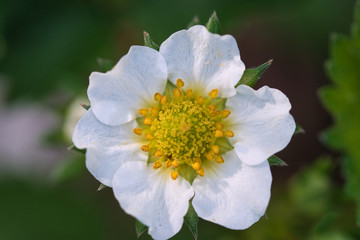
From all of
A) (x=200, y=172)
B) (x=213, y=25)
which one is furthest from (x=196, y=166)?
(x=213, y=25)

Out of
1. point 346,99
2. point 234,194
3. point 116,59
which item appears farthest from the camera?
point 116,59

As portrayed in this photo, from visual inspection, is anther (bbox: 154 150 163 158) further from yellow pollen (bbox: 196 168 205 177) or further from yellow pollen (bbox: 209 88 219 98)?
yellow pollen (bbox: 209 88 219 98)

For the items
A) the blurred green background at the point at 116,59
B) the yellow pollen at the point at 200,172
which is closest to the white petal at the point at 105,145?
the yellow pollen at the point at 200,172

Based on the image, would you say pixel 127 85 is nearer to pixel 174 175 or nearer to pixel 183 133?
pixel 183 133

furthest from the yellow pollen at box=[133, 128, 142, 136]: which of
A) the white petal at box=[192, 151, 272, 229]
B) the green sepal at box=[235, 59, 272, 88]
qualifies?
the green sepal at box=[235, 59, 272, 88]

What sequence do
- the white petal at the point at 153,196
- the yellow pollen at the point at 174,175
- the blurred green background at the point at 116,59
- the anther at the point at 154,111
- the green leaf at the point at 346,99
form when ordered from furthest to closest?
the blurred green background at the point at 116,59 < the green leaf at the point at 346,99 < the anther at the point at 154,111 < the yellow pollen at the point at 174,175 < the white petal at the point at 153,196

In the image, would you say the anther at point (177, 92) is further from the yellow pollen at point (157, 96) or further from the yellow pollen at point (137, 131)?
the yellow pollen at point (137, 131)
